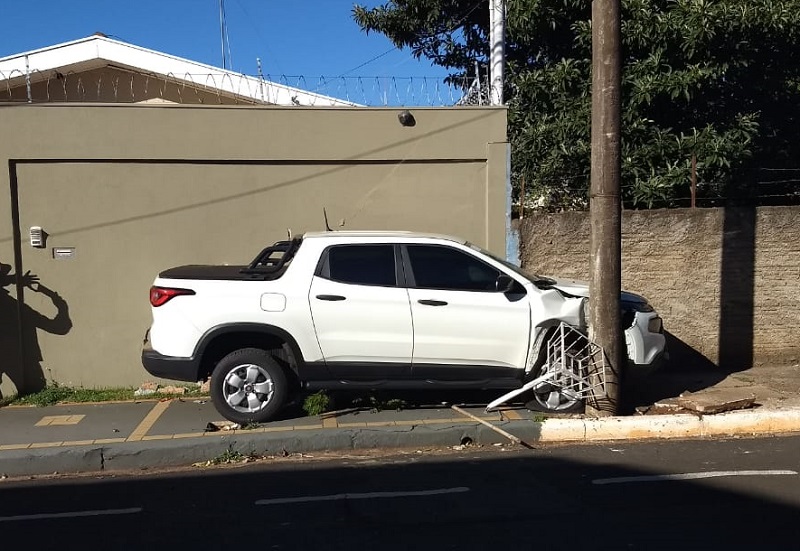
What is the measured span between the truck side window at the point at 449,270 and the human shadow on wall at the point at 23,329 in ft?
15.2

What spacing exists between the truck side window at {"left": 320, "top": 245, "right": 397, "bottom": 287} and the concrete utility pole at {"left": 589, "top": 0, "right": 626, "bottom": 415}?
1994 mm

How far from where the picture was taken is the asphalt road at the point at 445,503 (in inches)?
179

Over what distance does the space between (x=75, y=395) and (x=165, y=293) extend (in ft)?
8.75

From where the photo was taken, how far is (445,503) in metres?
5.18

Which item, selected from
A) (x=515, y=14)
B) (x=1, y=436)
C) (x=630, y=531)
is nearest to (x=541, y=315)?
(x=630, y=531)

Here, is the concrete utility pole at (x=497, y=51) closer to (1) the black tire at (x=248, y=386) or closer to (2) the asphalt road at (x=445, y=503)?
(1) the black tire at (x=248, y=386)

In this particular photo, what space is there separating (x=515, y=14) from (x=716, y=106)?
141 inches

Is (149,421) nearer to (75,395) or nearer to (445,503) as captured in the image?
(75,395)

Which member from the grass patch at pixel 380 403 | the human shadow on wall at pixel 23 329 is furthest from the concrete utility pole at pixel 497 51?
the human shadow on wall at pixel 23 329


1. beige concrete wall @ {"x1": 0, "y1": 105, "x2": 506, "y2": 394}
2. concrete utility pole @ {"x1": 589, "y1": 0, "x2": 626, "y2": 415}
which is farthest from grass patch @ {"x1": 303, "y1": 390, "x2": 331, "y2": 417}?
concrete utility pole @ {"x1": 589, "y1": 0, "x2": 626, "y2": 415}

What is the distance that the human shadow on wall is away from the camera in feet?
28.5

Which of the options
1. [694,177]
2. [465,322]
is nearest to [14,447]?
[465,322]

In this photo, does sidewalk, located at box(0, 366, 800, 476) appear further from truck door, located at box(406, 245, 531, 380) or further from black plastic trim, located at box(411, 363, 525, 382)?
truck door, located at box(406, 245, 531, 380)

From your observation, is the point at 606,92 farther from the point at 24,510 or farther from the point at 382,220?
the point at 24,510
